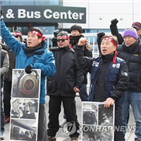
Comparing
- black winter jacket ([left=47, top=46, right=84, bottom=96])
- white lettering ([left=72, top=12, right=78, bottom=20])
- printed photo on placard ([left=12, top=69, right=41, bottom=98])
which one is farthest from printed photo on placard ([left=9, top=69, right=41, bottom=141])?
white lettering ([left=72, top=12, right=78, bottom=20])

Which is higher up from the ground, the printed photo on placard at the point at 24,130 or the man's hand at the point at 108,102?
the man's hand at the point at 108,102

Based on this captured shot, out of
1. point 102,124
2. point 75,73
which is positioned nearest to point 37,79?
point 102,124

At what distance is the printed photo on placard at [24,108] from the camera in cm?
375

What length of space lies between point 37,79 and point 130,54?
1692mm

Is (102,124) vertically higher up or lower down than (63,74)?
lower down

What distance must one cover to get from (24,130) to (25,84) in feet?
2.00

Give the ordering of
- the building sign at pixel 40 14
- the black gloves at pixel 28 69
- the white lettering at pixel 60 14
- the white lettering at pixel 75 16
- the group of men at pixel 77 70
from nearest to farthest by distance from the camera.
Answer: the black gloves at pixel 28 69 < the group of men at pixel 77 70 < the building sign at pixel 40 14 < the white lettering at pixel 60 14 < the white lettering at pixel 75 16

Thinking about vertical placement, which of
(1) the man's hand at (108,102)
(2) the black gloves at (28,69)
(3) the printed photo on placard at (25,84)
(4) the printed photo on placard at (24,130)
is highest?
(2) the black gloves at (28,69)

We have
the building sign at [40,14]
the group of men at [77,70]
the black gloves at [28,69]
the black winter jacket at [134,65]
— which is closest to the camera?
the black gloves at [28,69]

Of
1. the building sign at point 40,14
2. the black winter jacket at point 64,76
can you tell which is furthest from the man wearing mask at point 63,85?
the building sign at point 40,14

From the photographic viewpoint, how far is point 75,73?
507 cm

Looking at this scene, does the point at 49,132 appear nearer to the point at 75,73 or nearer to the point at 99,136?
the point at 75,73

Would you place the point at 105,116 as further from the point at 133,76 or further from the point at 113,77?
the point at 133,76

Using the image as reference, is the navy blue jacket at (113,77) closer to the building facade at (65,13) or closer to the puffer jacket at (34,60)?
the puffer jacket at (34,60)
